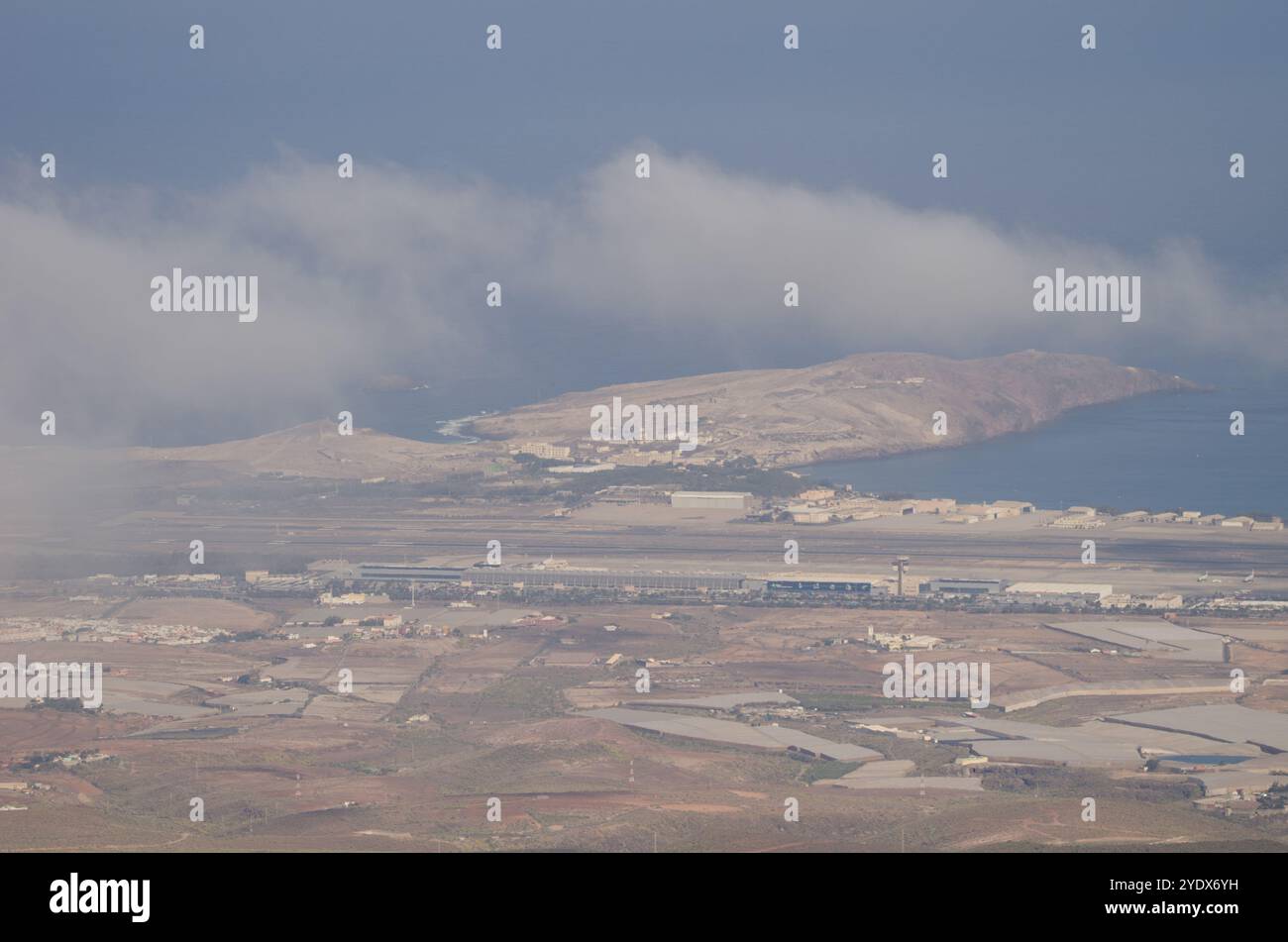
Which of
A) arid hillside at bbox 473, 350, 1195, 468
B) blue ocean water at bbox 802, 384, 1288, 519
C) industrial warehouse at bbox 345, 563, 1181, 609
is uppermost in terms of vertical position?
arid hillside at bbox 473, 350, 1195, 468

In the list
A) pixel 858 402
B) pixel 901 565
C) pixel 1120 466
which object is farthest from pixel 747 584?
pixel 858 402

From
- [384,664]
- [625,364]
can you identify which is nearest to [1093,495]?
[384,664]

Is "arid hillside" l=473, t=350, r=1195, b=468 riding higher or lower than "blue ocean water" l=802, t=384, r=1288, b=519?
higher

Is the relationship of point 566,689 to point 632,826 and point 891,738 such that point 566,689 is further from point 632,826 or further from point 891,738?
point 632,826

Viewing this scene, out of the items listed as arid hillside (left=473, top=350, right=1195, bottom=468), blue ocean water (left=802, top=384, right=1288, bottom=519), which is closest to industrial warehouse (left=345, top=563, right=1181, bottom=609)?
blue ocean water (left=802, top=384, right=1288, bottom=519)

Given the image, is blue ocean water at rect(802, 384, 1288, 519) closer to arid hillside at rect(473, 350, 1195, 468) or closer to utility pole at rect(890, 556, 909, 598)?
arid hillside at rect(473, 350, 1195, 468)

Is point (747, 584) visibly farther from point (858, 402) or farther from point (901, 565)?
point (858, 402)

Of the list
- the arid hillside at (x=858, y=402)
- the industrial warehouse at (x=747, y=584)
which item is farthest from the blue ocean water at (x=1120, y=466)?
the industrial warehouse at (x=747, y=584)

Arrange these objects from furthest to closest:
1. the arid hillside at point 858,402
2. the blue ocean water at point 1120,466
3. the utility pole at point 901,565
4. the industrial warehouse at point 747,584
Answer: the arid hillside at point 858,402 < the blue ocean water at point 1120,466 < the utility pole at point 901,565 < the industrial warehouse at point 747,584

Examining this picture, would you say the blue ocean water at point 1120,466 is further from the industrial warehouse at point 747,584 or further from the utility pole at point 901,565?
the industrial warehouse at point 747,584
